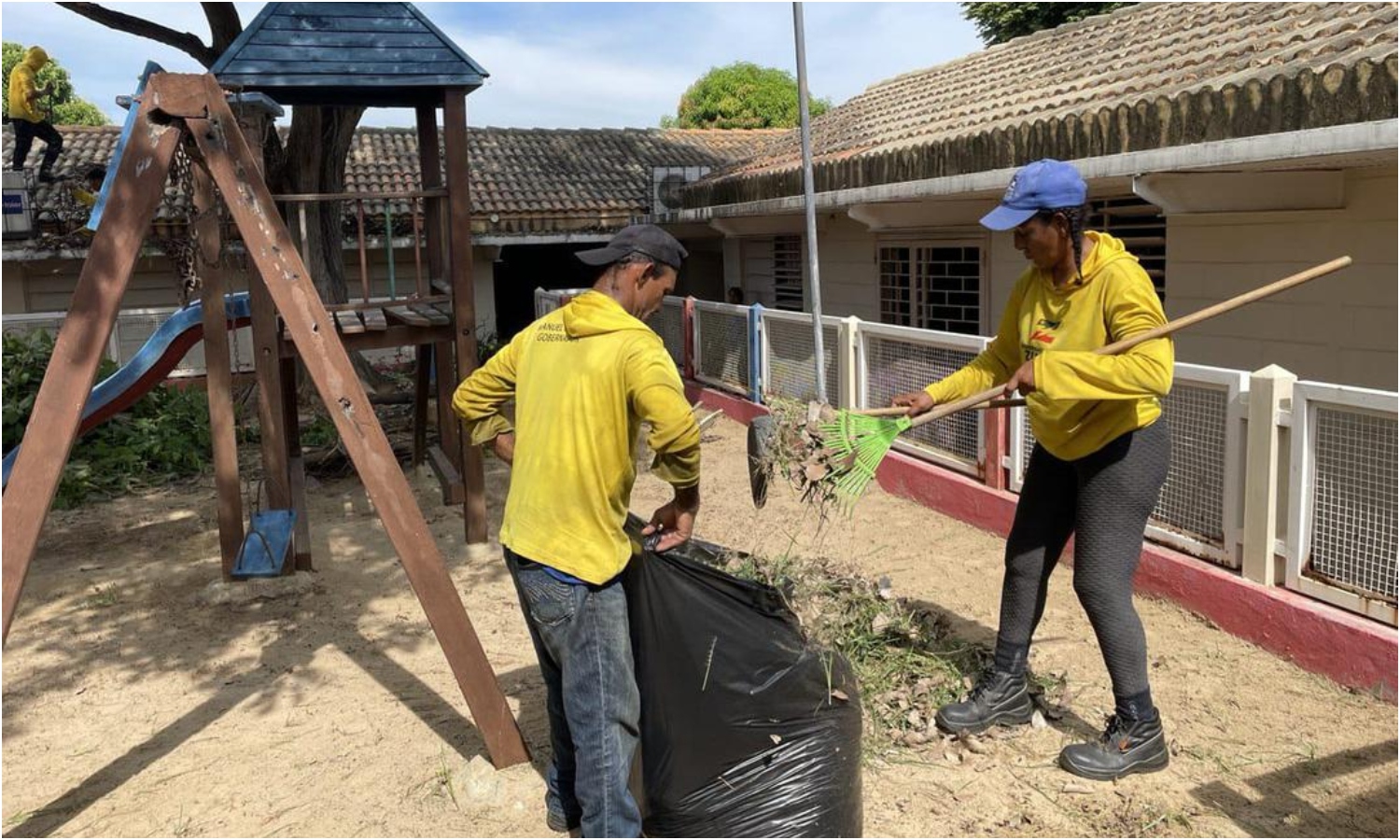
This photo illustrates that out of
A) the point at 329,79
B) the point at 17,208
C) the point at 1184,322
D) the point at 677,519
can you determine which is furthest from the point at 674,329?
the point at 677,519

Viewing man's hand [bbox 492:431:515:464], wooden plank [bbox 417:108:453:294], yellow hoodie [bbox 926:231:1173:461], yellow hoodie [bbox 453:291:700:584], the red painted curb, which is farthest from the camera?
wooden plank [bbox 417:108:453:294]

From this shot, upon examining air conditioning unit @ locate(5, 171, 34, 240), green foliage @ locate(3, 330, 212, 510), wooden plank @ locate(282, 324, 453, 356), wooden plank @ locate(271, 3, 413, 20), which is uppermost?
wooden plank @ locate(271, 3, 413, 20)

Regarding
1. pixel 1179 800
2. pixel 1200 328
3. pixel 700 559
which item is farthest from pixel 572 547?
pixel 1200 328

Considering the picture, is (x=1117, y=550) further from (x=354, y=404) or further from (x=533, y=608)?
(x=354, y=404)

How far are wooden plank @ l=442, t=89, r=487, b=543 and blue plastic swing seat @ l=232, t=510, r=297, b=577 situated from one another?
122 centimetres

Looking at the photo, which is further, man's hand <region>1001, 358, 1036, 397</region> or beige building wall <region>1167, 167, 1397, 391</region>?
beige building wall <region>1167, 167, 1397, 391</region>

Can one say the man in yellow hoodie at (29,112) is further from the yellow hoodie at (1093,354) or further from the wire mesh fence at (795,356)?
the yellow hoodie at (1093,354)

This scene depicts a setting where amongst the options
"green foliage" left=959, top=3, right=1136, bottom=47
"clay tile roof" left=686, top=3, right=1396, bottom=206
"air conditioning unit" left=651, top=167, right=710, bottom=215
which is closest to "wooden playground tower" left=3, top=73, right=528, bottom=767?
"clay tile roof" left=686, top=3, right=1396, bottom=206

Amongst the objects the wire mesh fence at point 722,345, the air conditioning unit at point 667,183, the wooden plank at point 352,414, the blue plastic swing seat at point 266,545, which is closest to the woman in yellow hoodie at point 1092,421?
the wooden plank at point 352,414

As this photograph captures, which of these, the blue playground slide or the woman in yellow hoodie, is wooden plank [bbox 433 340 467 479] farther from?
the woman in yellow hoodie

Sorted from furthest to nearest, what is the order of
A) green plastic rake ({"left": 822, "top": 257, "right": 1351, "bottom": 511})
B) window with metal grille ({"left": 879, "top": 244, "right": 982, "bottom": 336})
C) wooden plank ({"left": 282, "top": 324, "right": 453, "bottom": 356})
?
window with metal grille ({"left": 879, "top": 244, "right": 982, "bottom": 336})
wooden plank ({"left": 282, "top": 324, "right": 453, "bottom": 356})
green plastic rake ({"left": 822, "top": 257, "right": 1351, "bottom": 511})

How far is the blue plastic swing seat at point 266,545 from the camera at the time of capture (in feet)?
16.7

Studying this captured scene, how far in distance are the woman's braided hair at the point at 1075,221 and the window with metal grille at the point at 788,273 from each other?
9458 millimetres

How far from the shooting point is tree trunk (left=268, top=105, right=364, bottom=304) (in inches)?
392
